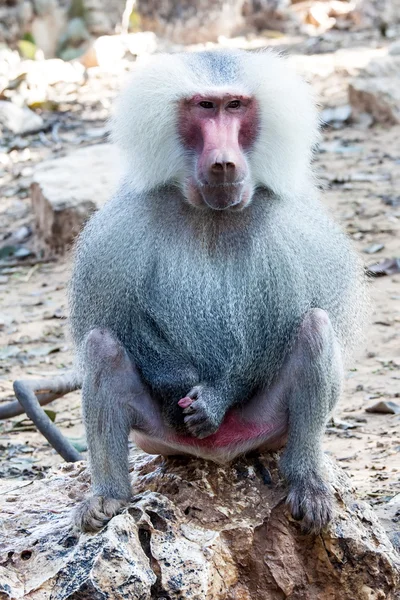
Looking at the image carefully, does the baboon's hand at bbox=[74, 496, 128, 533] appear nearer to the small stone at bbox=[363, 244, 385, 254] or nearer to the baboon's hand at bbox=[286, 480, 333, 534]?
the baboon's hand at bbox=[286, 480, 333, 534]

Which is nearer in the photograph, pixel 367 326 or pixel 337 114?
pixel 367 326

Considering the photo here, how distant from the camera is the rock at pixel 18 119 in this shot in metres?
11.1

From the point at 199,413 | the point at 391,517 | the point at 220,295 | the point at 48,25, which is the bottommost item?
the point at 48,25

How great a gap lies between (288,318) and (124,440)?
66cm

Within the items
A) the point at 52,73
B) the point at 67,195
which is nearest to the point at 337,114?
A: the point at 67,195

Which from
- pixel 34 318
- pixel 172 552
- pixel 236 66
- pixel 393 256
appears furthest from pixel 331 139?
pixel 172 552

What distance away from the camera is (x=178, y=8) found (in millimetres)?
16359

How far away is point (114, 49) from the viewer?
45.5 feet

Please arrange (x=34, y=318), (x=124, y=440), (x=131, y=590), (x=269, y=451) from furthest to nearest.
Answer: (x=34, y=318) → (x=269, y=451) → (x=124, y=440) → (x=131, y=590)

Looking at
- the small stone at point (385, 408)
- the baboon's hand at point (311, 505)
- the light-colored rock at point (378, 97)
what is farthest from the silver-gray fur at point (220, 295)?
the light-colored rock at point (378, 97)

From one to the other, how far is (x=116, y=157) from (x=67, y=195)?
1.60 feet

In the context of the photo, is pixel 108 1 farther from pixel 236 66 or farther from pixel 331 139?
pixel 236 66

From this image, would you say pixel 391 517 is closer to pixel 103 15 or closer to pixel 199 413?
pixel 199 413

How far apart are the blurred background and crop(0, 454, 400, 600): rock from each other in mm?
534
